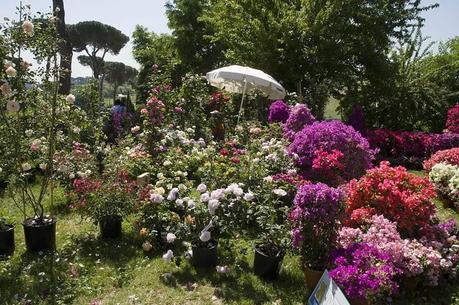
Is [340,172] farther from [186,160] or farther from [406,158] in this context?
[406,158]

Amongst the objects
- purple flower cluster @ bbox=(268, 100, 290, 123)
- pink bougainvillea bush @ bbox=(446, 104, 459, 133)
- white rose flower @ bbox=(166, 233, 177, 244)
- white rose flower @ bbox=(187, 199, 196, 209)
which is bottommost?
white rose flower @ bbox=(166, 233, 177, 244)

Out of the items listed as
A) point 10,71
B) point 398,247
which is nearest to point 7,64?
point 10,71

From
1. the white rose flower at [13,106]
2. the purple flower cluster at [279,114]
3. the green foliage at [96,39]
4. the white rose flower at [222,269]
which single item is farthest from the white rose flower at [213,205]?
the green foliage at [96,39]

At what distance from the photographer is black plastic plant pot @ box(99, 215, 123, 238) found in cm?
511

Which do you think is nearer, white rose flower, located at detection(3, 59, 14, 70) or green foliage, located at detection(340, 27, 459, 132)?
white rose flower, located at detection(3, 59, 14, 70)

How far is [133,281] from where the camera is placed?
4258 millimetres

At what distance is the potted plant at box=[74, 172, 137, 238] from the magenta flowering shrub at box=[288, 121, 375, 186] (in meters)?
2.76

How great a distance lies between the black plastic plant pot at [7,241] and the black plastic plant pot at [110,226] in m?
0.99

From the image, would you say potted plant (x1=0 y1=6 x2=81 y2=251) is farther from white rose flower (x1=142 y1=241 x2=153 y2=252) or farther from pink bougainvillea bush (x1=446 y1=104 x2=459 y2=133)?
pink bougainvillea bush (x1=446 y1=104 x2=459 y2=133)

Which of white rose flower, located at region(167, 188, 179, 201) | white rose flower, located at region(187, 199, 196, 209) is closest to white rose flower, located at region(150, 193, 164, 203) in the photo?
white rose flower, located at region(167, 188, 179, 201)

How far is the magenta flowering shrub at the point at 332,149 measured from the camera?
255 inches

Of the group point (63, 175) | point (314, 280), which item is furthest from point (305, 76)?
point (314, 280)

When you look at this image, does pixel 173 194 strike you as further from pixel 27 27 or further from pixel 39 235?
pixel 27 27

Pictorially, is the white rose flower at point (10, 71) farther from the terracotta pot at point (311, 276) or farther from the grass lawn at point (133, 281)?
the terracotta pot at point (311, 276)
